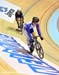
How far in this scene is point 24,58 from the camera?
6.77m

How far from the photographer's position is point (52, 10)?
36.3 feet

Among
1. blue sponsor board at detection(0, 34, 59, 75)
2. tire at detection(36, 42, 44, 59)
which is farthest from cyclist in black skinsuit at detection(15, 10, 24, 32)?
tire at detection(36, 42, 44, 59)

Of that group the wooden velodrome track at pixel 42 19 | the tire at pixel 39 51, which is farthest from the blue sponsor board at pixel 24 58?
the wooden velodrome track at pixel 42 19

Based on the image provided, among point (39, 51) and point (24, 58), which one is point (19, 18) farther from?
point (24, 58)

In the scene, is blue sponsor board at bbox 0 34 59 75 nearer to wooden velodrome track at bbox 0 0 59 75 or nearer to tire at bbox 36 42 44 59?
tire at bbox 36 42 44 59

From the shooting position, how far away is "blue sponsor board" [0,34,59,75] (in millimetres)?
6332

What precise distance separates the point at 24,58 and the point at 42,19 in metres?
3.74

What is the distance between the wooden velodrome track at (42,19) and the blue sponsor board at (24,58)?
1.80ft

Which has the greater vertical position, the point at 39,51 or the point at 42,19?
the point at 42,19

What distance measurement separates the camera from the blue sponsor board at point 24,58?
633 cm

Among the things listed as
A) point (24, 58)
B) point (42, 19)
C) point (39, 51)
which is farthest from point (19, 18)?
point (24, 58)

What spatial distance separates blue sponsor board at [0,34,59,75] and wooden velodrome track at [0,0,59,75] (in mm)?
547

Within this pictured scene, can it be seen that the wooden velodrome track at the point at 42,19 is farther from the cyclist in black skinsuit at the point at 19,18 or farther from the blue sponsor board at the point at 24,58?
the blue sponsor board at the point at 24,58

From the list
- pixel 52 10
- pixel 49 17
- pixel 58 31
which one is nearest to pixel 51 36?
pixel 58 31
